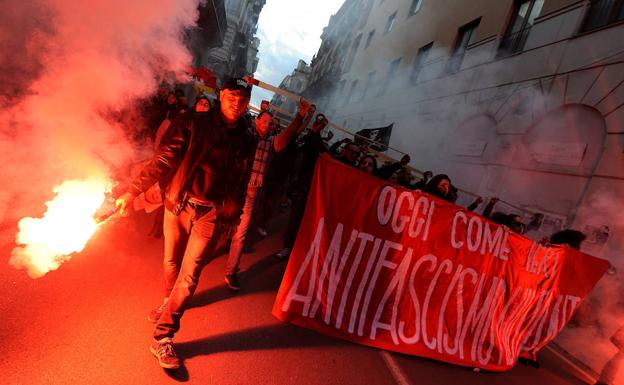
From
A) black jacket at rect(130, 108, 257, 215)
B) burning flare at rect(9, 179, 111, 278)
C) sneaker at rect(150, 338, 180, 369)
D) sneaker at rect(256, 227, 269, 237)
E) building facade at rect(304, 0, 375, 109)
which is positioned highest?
building facade at rect(304, 0, 375, 109)

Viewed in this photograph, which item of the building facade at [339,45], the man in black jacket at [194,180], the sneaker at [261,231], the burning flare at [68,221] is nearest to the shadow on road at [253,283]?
the man in black jacket at [194,180]

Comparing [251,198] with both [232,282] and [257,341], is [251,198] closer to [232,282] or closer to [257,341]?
[232,282]

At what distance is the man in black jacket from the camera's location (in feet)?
8.26

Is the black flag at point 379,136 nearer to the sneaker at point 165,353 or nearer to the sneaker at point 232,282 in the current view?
the sneaker at point 232,282

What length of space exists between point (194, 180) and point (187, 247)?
0.55m

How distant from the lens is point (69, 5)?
549 centimetres

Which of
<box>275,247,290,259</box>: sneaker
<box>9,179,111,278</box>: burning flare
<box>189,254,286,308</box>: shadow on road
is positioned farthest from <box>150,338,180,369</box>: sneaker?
<box>275,247,290,259</box>: sneaker

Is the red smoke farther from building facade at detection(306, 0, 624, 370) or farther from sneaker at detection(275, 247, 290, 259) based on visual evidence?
building facade at detection(306, 0, 624, 370)

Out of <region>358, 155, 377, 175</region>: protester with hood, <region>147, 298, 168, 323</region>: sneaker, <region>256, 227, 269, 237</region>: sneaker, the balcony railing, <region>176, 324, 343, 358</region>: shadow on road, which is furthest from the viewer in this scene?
the balcony railing

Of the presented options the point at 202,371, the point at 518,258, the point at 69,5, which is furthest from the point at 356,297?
the point at 69,5

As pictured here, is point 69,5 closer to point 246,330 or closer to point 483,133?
point 246,330

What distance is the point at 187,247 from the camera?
2697 mm

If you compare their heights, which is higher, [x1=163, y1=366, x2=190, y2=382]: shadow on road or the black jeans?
the black jeans

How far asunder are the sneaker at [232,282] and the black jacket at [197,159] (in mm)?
1619
